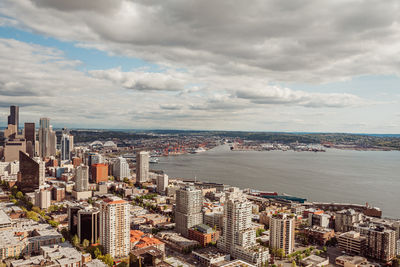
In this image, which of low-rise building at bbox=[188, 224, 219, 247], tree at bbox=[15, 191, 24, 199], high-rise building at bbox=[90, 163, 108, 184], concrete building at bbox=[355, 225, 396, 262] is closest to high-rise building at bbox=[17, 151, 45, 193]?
tree at bbox=[15, 191, 24, 199]

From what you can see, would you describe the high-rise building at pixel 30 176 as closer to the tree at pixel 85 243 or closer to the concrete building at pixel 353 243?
the tree at pixel 85 243

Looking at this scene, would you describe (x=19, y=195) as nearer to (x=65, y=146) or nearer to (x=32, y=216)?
(x=32, y=216)

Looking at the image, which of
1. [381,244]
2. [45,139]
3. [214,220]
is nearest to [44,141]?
[45,139]

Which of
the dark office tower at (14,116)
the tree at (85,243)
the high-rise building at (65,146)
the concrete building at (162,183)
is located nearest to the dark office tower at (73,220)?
the tree at (85,243)

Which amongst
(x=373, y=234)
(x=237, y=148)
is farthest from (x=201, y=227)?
(x=237, y=148)

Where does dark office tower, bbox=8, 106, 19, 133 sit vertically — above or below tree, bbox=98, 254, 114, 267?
above

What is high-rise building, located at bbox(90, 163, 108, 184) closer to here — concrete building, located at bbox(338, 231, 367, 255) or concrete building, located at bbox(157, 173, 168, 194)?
concrete building, located at bbox(157, 173, 168, 194)
